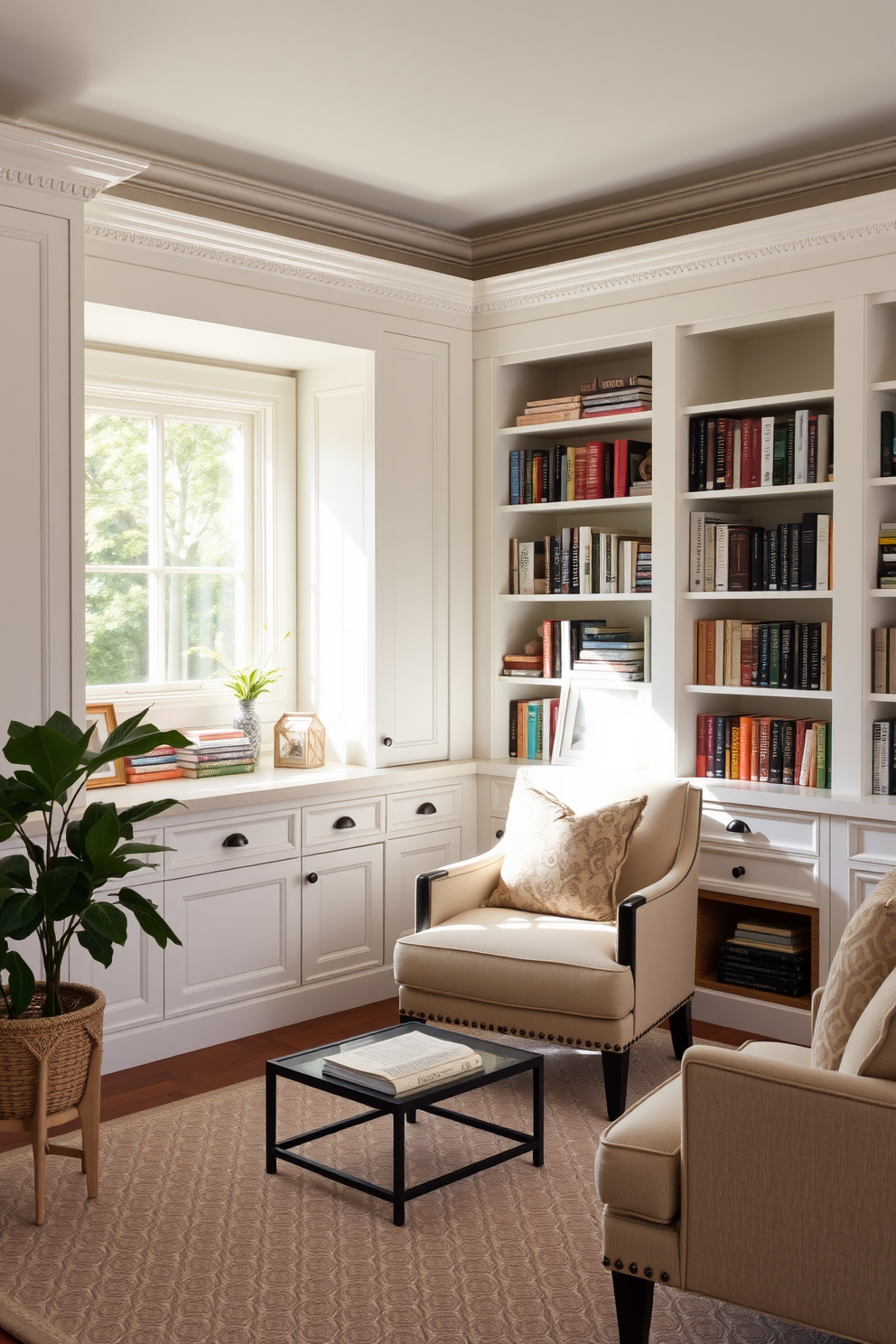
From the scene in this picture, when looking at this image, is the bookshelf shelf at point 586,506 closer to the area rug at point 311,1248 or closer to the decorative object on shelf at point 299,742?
the decorative object on shelf at point 299,742

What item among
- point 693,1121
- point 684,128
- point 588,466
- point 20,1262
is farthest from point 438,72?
point 20,1262

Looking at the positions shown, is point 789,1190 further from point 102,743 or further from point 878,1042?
point 102,743

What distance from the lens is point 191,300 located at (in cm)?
395

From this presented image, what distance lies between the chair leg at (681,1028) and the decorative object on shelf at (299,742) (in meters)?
1.59

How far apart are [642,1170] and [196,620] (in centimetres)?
309

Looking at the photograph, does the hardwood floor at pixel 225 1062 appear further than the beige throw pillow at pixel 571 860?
No

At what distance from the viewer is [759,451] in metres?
4.05

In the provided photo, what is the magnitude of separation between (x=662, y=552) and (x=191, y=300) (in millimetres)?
1754

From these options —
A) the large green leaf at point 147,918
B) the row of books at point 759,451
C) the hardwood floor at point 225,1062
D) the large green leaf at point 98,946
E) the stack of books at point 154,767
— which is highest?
the row of books at point 759,451

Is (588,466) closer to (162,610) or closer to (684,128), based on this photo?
(684,128)

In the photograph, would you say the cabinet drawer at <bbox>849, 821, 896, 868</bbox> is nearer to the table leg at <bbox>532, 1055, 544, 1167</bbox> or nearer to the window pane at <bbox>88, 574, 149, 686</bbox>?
the table leg at <bbox>532, 1055, 544, 1167</bbox>

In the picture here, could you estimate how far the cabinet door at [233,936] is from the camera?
3.88m

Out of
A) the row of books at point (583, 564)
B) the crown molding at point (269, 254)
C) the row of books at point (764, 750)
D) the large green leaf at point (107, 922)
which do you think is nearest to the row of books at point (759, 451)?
the row of books at point (583, 564)

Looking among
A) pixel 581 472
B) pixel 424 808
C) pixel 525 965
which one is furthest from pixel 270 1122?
pixel 581 472
